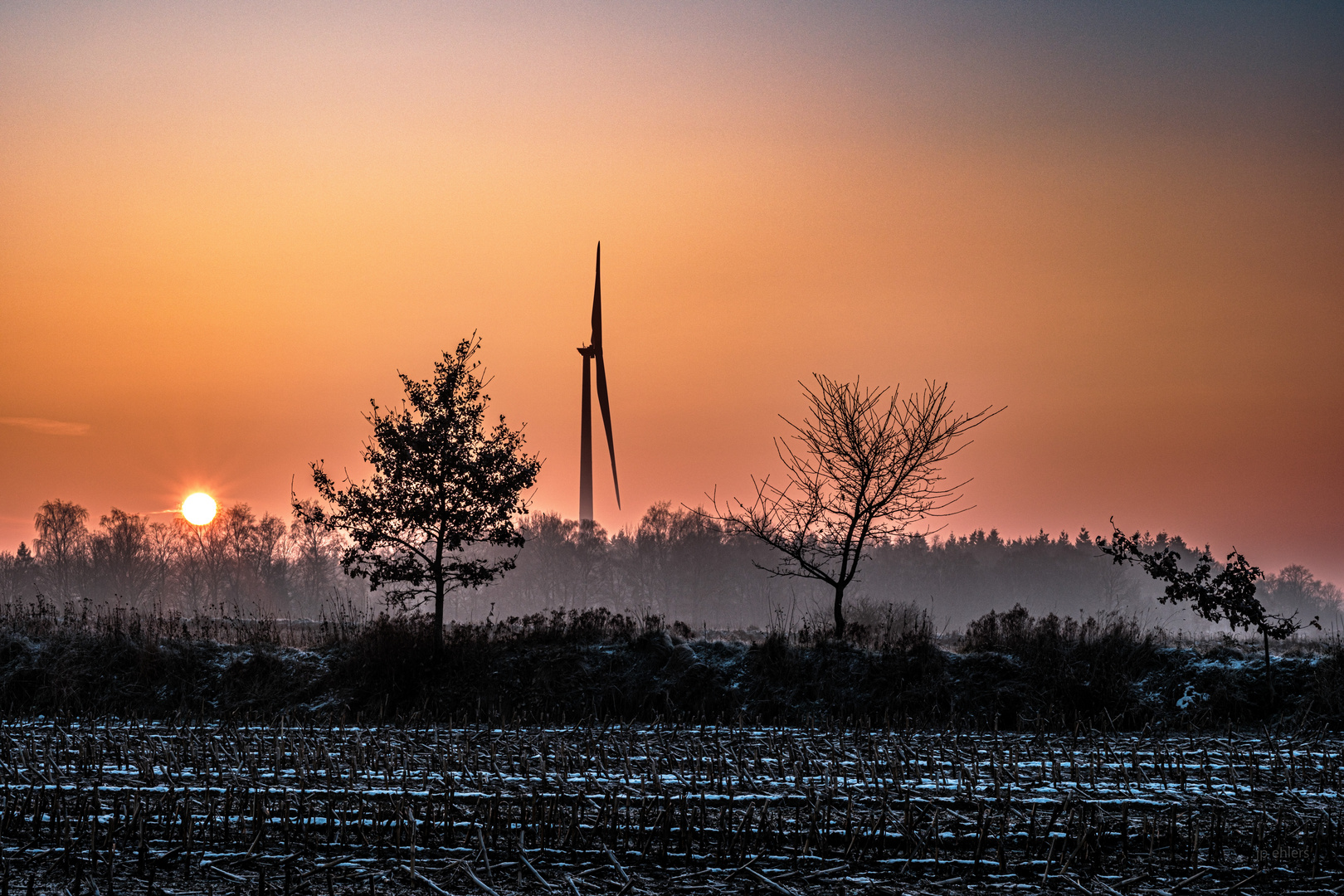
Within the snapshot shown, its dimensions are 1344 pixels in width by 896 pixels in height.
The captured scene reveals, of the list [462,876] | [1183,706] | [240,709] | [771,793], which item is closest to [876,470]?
[1183,706]

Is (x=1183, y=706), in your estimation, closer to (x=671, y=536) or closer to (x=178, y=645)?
(x=178, y=645)

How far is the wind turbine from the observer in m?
36.5

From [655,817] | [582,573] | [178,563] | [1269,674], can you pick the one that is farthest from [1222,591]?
[178,563]

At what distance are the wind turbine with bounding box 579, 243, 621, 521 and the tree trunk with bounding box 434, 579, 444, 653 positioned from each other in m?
14.0

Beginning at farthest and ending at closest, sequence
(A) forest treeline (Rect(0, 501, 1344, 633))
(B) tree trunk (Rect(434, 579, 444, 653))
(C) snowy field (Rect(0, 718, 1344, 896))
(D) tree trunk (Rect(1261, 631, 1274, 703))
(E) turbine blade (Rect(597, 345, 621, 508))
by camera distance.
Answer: (A) forest treeline (Rect(0, 501, 1344, 633)) < (E) turbine blade (Rect(597, 345, 621, 508)) < (B) tree trunk (Rect(434, 579, 444, 653)) < (D) tree trunk (Rect(1261, 631, 1274, 703)) < (C) snowy field (Rect(0, 718, 1344, 896))

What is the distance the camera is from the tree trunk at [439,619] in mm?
22047

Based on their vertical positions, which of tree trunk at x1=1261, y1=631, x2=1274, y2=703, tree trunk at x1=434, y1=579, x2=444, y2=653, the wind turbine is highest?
the wind turbine

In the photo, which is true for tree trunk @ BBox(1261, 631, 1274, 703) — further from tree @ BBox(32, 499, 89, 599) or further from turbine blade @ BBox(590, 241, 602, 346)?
tree @ BBox(32, 499, 89, 599)

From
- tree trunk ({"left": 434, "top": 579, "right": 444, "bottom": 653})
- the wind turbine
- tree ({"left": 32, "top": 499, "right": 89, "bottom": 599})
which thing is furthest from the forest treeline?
tree trunk ({"left": 434, "top": 579, "right": 444, "bottom": 653})

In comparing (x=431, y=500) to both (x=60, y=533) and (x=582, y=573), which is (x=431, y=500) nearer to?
(x=582, y=573)

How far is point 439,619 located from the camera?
22703mm

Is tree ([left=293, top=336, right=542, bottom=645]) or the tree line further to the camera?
the tree line

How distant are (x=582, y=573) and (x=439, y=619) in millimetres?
73152

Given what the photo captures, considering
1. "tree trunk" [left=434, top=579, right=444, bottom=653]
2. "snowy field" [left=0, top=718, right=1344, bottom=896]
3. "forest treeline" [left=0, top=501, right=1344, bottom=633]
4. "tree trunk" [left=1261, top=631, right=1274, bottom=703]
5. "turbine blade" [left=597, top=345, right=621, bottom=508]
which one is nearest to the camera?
"snowy field" [left=0, top=718, right=1344, bottom=896]
